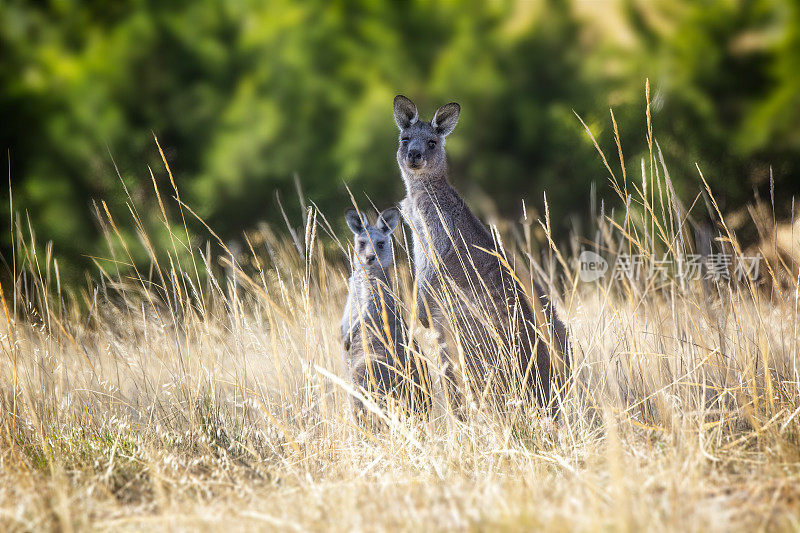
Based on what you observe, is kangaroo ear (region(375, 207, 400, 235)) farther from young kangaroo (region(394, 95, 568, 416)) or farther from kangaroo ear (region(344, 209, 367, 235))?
young kangaroo (region(394, 95, 568, 416))

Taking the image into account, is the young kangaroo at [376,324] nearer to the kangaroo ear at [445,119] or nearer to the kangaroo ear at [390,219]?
the kangaroo ear at [390,219]

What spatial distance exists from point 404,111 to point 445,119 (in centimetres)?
29

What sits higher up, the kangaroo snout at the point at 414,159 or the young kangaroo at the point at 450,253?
the kangaroo snout at the point at 414,159

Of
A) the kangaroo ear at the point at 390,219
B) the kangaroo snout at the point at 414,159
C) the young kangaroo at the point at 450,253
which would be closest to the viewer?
the young kangaroo at the point at 450,253

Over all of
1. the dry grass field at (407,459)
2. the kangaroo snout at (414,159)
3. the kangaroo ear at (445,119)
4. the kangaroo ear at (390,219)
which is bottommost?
the dry grass field at (407,459)

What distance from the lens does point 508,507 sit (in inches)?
81.2

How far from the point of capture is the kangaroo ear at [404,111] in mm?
4164

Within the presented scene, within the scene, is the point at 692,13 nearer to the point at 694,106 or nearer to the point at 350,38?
the point at 694,106

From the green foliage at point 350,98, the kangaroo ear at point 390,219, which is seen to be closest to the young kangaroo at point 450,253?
the kangaroo ear at point 390,219

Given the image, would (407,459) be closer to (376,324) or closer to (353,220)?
(376,324)

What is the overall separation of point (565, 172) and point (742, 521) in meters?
5.77

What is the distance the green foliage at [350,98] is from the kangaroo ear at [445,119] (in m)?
2.55


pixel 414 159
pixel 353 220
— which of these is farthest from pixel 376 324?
pixel 414 159

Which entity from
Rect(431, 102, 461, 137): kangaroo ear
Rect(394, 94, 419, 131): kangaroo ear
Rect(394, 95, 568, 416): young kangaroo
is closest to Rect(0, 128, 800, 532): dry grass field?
Rect(394, 95, 568, 416): young kangaroo
